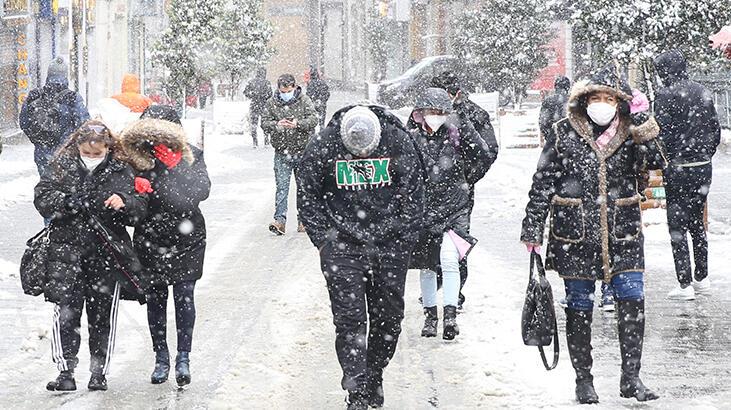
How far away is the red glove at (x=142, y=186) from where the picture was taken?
781cm

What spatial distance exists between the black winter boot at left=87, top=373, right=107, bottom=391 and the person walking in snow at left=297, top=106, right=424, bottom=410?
5.01ft

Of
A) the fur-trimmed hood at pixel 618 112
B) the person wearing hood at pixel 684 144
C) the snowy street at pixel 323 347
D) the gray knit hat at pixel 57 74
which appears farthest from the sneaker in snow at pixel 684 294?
the gray knit hat at pixel 57 74

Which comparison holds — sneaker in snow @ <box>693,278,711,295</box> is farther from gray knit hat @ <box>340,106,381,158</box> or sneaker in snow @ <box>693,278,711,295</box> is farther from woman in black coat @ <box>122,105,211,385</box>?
gray knit hat @ <box>340,106,381,158</box>

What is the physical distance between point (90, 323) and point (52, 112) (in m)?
6.38

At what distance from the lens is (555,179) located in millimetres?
7570

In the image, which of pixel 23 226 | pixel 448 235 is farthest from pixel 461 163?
pixel 23 226

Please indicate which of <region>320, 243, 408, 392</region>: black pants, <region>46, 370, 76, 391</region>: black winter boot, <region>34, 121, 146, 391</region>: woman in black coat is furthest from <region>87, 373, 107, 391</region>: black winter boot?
<region>320, 243, 408, 392</region>: black pants

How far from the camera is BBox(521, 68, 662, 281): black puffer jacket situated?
7.46 metres

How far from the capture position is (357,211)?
730 centimetres

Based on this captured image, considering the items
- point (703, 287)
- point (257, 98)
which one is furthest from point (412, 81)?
point (703, 287)

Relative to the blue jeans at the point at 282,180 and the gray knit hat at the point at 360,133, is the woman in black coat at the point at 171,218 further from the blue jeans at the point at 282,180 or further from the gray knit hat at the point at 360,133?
the blue jeans at the point at 282,180

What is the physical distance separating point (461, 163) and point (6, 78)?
85.3 feet

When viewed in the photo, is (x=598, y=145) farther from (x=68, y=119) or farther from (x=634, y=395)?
(x=68, y=119)

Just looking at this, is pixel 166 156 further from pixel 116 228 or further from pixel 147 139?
pixel 116 228
